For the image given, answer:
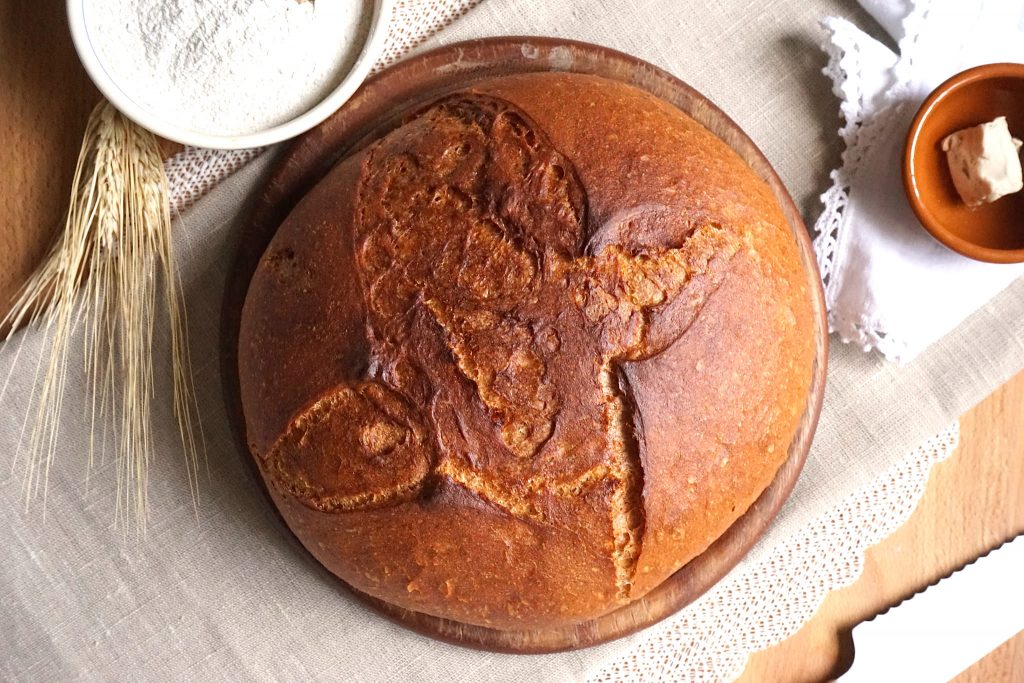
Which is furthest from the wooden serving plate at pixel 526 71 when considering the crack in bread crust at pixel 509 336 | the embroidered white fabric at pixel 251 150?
the crack in bread crust at pixel 509 336

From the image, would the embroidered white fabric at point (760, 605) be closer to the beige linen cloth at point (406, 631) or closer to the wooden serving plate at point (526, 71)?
the beige linen cloth at point (406, 631)

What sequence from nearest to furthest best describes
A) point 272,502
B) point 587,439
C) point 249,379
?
point 587,439, point 249,379, point 272,502

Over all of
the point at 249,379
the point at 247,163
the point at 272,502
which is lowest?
the point at 272,502

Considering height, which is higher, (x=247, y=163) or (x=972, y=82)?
(x=247, y=163)

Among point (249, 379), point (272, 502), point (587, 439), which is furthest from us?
point (272, 502)

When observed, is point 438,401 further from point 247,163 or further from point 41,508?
point 41,508

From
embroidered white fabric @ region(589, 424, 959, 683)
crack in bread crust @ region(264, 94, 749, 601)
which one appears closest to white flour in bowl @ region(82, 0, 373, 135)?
crack in bread crust @ region(264, 94, 749, 601)

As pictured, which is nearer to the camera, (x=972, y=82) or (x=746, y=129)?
(x=972, y=82)

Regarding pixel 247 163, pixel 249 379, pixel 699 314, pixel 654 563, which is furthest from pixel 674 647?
pixel 247 163
